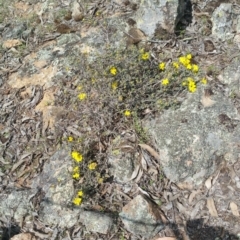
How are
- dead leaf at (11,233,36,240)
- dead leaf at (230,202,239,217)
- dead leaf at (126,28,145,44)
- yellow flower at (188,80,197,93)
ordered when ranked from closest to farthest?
dead leaf at (230,202,239,217) → dead leaf at (11,233,36,240) → yellow flower at (188,80,197,93) → dead leaf at (126,28,145,44)

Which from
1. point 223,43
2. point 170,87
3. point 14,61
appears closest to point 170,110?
point 170,87

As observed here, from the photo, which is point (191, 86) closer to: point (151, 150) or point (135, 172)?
point (151, 150)

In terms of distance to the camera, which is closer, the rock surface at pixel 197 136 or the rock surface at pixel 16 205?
the rock surface at pixel 197 136

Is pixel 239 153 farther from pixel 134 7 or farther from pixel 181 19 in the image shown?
pixel 134 7

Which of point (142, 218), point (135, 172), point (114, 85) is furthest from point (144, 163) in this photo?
point (114, 85)

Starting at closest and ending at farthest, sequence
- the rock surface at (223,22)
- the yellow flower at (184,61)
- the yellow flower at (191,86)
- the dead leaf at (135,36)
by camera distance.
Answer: the yellow flower at (191,86), the yellow flower at (184,61), the rock surface at (223,22), the dead leaf at (135,36)

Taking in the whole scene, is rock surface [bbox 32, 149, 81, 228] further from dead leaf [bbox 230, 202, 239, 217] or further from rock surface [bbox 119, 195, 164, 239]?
dead leaf [bbox 230, 202, 239, 217]

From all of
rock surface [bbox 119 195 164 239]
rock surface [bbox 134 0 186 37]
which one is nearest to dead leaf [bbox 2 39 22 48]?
rock surface [bbox 134 0 186 37]

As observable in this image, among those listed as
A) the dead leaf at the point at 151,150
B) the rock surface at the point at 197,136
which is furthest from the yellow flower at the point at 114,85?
the dead leaf at the point at 151,150

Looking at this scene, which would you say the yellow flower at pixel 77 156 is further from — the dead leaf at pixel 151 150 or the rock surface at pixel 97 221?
the dead leaf at pixel 151 150

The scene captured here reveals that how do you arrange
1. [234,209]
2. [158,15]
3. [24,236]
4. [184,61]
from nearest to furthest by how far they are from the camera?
[234,209]
[24,236]
[184,61]
[158,15]

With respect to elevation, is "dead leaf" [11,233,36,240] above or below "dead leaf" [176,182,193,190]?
below
